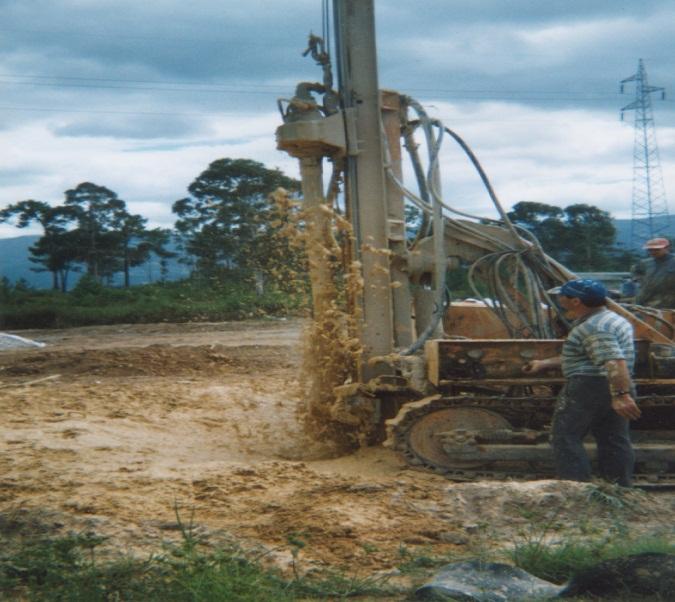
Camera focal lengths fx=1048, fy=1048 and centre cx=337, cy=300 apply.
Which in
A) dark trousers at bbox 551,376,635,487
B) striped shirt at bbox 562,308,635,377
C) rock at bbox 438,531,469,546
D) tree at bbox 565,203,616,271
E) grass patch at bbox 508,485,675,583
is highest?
tree at bbox 565,203,616,271

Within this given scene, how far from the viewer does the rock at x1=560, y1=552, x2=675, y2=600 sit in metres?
4.37

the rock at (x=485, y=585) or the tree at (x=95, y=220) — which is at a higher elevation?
the tree at (x=95, y=220)

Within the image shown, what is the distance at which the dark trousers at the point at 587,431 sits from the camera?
6902 mm

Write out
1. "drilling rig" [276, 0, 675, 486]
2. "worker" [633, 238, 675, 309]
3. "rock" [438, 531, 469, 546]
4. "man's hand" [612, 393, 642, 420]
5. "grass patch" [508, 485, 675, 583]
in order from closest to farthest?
"grass patch" [508, 485, 675, 583] < "rock" [438, 531, 469, 546] < "man's hand" [612, 393, 642, 420] < "drilling rig" [276, 0, 675, 486] < "worker" [633, 238, 675, 309]

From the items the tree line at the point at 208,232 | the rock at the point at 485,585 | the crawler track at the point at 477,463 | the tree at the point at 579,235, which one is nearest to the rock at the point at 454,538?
the rock at the point at 485,585

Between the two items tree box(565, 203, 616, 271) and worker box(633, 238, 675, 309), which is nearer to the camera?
worker box(633, 238, 675, 309)

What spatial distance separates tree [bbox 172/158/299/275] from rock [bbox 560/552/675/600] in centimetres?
2714

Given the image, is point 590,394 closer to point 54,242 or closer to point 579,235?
point 579,235

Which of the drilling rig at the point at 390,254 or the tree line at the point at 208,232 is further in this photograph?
the tree line at the point at 208,232

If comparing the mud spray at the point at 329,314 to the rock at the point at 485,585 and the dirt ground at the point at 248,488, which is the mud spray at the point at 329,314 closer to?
the dirt ground at the point at 248,488

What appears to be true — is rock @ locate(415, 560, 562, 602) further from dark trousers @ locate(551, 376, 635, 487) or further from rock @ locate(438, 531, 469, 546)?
dark trousers @ locate(551, 376, 635, 487)

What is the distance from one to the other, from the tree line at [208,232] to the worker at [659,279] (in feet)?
43.9

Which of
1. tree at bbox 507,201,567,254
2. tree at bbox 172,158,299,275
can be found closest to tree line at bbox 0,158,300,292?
tree at bbox 172,158,299,275

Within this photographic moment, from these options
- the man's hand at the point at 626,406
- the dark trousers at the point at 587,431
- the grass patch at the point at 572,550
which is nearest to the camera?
the grass patch at the point at 572,550
